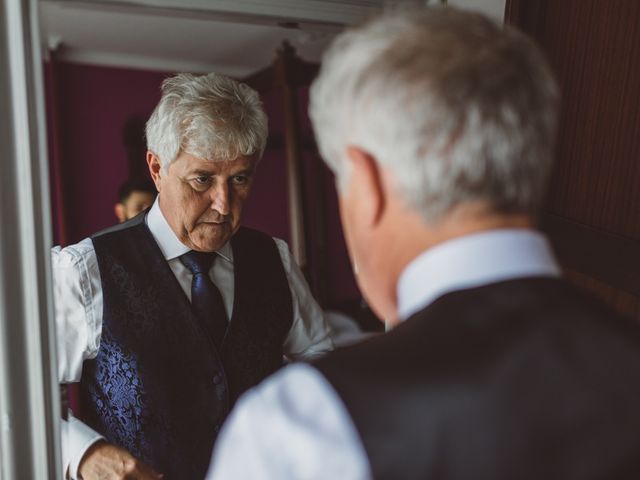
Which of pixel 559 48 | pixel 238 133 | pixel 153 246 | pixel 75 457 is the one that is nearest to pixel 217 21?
pixel 238 133

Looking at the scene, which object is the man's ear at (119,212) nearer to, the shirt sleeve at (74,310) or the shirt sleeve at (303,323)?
the shirt sleeve at (74,310)

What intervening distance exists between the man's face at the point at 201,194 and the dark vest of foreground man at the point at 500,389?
1.73 ft

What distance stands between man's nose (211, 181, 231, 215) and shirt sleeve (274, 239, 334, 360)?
146 millimetres

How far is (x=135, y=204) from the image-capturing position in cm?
98

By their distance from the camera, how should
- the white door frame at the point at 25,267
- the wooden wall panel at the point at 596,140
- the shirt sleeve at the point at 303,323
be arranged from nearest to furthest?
the white door frame at the point at 25,267
the wooden wall panel at the point at 596,140
the shirt sleeve at the point at 303,323

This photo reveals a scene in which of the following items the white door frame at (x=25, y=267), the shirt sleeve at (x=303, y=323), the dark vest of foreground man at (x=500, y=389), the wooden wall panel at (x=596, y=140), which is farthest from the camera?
the shirt sleeve at (x=303, y=323)

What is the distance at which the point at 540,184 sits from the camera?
1.61 feet

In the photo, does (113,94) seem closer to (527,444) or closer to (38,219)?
(38,219)

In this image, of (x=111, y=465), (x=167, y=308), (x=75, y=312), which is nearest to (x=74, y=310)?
(x=75, y=312)

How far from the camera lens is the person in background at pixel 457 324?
0.44 m

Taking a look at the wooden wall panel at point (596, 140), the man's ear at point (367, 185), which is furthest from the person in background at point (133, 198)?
the wooden wall panel at point (596, 140)

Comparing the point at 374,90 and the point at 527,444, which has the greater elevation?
the point at 374,90

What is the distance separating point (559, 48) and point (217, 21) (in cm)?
58

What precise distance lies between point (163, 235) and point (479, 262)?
0.61m
